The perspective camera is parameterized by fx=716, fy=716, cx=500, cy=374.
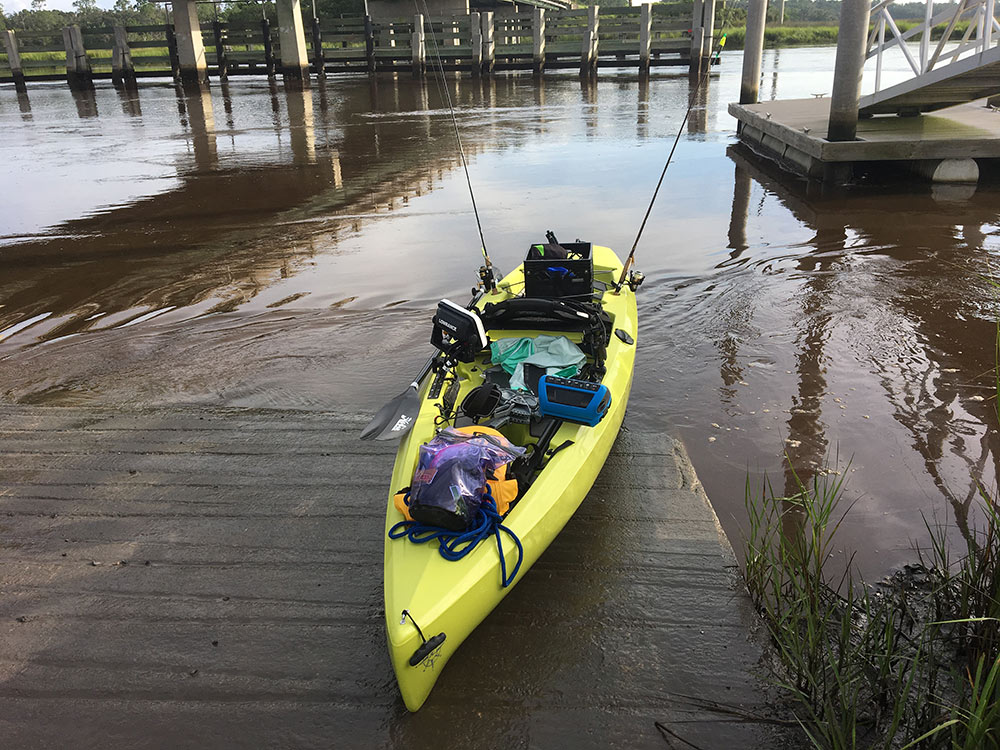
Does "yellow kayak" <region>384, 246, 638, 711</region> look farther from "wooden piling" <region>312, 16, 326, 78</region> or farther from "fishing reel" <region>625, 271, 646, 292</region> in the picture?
"wooden piling" <region>312, 16, 326, 78</region>

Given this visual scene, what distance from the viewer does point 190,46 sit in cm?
2630

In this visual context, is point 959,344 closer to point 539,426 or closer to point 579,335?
point 579,335

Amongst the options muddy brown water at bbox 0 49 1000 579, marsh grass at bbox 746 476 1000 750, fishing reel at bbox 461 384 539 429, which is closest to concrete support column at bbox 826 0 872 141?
muddy brown water at bbox 0 49 1000 579

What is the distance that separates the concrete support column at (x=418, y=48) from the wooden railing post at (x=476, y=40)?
1.93 m

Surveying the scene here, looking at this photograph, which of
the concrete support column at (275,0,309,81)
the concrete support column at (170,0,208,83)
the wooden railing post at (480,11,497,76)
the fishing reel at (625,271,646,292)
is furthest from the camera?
the wooden railing post at (480,11,497,76)

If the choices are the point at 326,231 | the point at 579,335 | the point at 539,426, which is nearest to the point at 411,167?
the point at 326,231

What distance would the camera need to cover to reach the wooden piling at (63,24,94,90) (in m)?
26.6

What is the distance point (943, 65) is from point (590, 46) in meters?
18.8

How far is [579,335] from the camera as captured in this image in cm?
424

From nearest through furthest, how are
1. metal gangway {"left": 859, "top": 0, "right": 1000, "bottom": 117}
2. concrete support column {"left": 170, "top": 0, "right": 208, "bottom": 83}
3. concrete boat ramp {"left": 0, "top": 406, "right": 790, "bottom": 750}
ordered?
concrete boat ramp {"left": 0, "top": 406, "right": 790, "bottom": 750}
metal gangway {"left": 859, "top": 0, "right": 1000, "bottom": 117}
concrete support column {"left": 170, "top": 0, "right": 208, "bottom": 83}

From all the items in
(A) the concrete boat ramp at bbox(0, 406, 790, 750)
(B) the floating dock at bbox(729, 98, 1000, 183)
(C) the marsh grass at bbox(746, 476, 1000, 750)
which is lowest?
(A) the concrete boat ramp at bbox(0, 406, 790, 750)

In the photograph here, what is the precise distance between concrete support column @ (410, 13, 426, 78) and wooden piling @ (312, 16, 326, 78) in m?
3.91

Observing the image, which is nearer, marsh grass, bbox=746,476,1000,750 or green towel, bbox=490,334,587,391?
marsh grass, bbox=746,476,1000,750

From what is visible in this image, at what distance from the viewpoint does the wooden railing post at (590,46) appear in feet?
86.4
